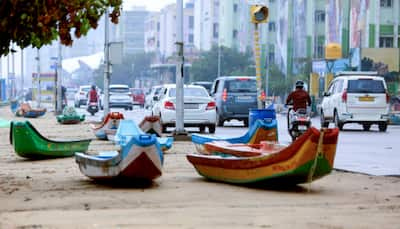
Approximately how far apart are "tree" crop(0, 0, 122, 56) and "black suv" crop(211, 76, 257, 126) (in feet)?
70.4

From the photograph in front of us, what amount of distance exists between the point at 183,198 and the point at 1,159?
315 inches

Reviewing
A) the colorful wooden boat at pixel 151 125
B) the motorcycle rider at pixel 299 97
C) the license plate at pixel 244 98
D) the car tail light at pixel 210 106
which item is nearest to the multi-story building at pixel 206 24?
the license plate at pixel 244 98

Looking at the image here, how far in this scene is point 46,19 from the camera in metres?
10.9

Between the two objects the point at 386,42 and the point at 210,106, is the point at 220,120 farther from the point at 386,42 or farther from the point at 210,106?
the point at 386,42

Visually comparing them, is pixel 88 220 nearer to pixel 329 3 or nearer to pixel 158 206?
Answer: pixel 158 206

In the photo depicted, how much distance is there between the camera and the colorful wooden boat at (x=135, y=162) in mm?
12422

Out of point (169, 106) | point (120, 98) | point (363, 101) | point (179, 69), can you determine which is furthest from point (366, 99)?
point (120, 98)

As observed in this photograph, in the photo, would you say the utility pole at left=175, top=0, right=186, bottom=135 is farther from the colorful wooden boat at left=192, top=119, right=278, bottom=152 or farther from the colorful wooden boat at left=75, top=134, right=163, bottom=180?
the colorful wooden boat at left=75, top=134, right=163, bottom=180

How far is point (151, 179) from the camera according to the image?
42.7 ft

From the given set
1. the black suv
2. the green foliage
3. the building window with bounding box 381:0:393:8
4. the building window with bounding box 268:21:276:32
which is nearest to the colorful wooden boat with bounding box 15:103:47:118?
the black suv

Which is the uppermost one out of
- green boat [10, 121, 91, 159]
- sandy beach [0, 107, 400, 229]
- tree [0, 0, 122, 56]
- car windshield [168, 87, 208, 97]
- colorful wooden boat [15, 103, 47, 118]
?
tree [0, 0, 122, 56]

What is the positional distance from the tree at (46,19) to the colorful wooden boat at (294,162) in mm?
2605

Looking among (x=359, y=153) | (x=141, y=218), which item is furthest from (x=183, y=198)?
(x=359, y=153)

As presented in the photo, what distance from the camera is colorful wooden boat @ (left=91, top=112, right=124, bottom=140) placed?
23297 millimetres
